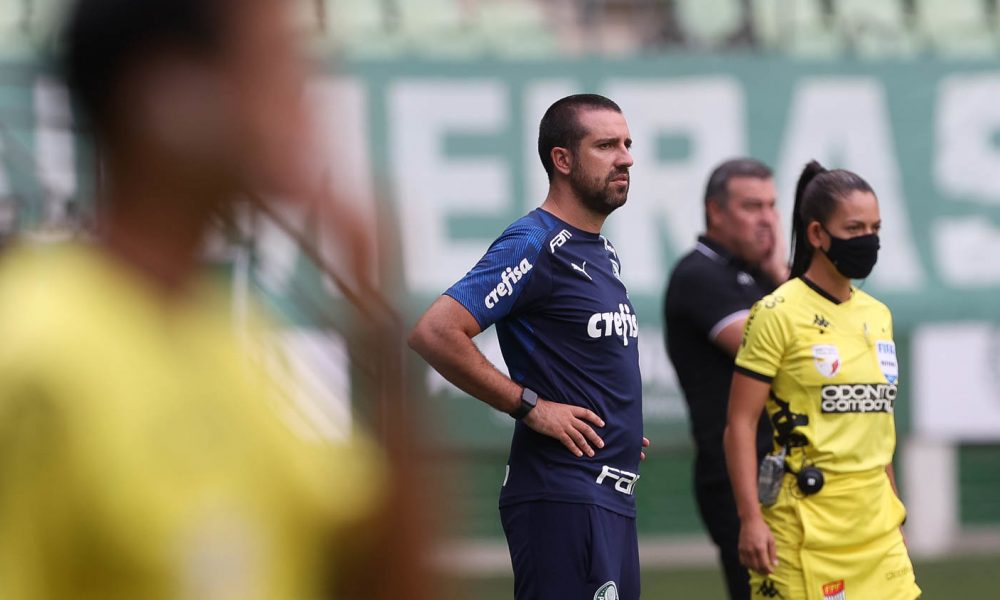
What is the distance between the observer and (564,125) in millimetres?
4340

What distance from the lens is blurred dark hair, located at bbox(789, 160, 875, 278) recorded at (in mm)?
4578

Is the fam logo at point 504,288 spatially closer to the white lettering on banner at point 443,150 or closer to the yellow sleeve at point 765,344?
the yellow sleeve at point 765,344

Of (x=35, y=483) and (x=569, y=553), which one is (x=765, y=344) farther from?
(x=35, y=483)

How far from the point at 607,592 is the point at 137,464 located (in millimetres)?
2980

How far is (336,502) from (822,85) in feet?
31.0

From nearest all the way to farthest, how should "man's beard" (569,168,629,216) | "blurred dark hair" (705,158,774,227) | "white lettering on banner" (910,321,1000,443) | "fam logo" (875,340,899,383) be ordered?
"man's beard" (569,168,629,216)
"fam logo" (875,340,899,383)
"blurred dark hair" (705,158,774,227)
"white lettering on banner" (910,321,1000,443)

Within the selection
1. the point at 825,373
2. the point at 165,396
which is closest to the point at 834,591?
the point at 825,373

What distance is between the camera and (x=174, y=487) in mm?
1202

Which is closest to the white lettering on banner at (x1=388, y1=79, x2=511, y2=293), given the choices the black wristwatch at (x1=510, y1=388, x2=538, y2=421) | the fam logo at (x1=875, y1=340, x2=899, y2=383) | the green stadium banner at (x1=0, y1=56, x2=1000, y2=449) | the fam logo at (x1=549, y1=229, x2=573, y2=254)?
the green stadium banner at (x1=0, y1=56, x2=1000, y2=449)

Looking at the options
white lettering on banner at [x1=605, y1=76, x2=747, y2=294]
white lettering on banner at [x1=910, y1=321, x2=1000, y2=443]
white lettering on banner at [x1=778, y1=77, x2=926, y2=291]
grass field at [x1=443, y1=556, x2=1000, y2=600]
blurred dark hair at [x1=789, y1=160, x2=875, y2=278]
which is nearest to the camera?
blurred dark hair at [x1=789, y1=160, x2=875, y2=278]

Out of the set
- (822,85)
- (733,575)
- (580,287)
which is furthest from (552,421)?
(822,85)

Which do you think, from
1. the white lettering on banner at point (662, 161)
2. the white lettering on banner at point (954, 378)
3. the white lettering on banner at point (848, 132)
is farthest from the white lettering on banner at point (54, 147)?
the white lettering on banner at point (848, 132)

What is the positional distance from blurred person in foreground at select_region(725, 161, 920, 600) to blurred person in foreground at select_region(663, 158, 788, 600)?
551mm

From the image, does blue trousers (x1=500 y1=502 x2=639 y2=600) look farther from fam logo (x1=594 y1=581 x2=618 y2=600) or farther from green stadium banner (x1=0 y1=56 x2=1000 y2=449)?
green stadium banner (x1=0 y1=56 x2=1000 y2=449)
